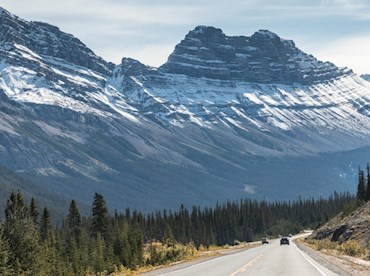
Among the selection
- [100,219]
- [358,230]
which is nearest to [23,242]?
[358,230]

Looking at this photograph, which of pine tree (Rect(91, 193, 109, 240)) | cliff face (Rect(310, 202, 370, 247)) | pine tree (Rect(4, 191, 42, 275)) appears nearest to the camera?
pine tree (Rect(4, 191, 42, 275))

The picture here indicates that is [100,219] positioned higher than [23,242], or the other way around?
[100,219]

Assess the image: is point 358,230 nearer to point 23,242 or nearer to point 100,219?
point 23,242

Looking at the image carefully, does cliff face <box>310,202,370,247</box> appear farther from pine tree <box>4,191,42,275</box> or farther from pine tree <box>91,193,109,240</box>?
pine tree <box>91,193,109,240</box>

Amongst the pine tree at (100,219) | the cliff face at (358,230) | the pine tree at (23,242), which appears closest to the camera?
the pine tree at (23,242)

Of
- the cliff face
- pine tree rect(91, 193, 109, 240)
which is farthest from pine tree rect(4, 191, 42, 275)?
pine tree rect(91, 193, 109, 240)

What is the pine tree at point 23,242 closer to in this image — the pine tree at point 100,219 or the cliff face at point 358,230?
the cliff face at point 358,230

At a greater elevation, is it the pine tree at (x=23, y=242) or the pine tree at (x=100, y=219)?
the pine tree at (x=100, y=219)

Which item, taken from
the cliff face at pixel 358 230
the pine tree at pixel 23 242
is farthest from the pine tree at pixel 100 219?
the pine tree at pixel 23 242

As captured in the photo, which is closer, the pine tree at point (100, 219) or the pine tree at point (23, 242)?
the pine tree at point (23, 242)

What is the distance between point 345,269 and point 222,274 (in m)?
8.29

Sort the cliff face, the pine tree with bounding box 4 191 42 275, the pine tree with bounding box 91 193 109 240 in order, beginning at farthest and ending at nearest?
the pine tree with bounding box 91 193 109 240 → the cliff face → the pine tree with bounding box 4 191 42 275

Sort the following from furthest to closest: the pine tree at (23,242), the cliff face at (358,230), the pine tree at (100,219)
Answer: the pine tree at (100,219)
the cliff face at (358,230)
the pine tree at (23,242)

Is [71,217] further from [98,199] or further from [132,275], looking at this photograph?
[132,275]
